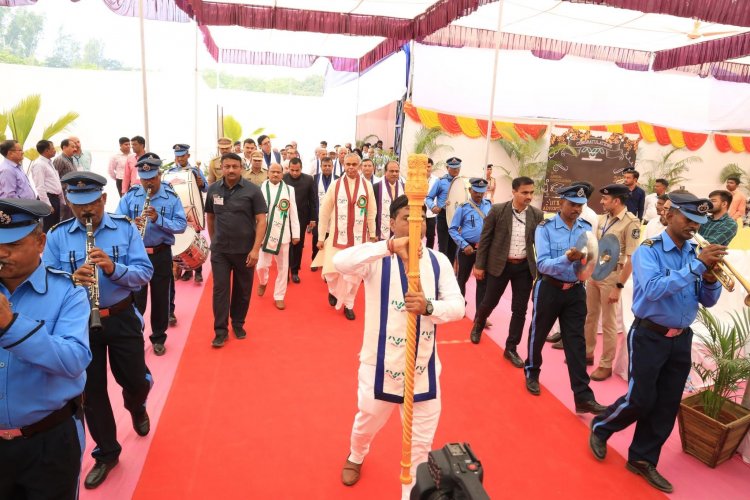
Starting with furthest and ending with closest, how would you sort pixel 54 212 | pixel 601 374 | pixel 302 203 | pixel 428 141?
1. pixel 428 141
2. pixel 54 212
3. pixel 302 203
4. pixel 601 374

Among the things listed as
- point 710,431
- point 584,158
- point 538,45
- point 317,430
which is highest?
point 538,45

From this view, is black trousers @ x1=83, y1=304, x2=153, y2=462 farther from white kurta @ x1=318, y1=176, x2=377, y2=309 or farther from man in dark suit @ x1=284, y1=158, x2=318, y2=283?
man in dark suit @ x1=284, y1=158, x2=318, y2=283

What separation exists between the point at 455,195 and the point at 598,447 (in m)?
4.17

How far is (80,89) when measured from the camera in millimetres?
11438

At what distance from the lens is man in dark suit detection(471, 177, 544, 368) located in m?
4.86

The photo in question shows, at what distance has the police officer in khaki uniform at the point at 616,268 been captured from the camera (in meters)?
4.50

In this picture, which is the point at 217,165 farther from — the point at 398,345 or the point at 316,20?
the point at 398,345

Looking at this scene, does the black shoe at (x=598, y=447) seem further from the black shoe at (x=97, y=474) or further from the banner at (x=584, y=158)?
the banner at (x=584, y=158)

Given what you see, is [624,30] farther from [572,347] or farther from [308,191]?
[572,347]

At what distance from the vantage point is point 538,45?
10.9 m

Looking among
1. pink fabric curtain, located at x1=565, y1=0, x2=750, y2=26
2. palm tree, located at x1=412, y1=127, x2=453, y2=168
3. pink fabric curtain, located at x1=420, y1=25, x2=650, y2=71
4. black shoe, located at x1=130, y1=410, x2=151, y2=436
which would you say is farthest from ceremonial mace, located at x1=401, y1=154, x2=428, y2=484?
palm tree, located at x1=412, y1=127, x2=453, y2=168

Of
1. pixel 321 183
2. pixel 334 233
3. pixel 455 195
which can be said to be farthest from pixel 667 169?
pixel 334 233

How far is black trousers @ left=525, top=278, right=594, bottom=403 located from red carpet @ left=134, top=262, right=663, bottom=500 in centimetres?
30

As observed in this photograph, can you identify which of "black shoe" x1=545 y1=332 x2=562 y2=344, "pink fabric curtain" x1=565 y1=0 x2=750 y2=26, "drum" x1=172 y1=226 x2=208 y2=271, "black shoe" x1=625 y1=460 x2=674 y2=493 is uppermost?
"pink fabric curtain" x1=565 y1=0 x2=750 y2=26
